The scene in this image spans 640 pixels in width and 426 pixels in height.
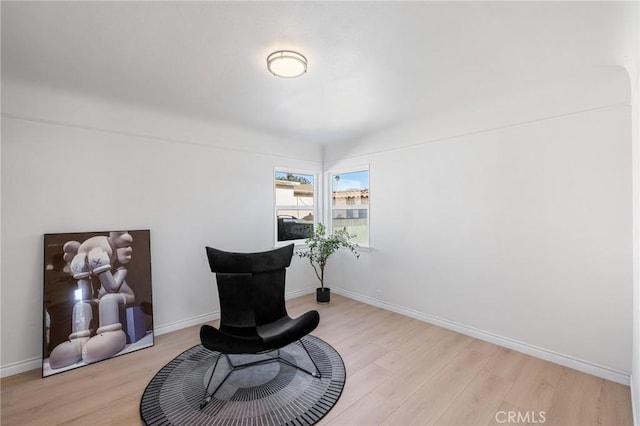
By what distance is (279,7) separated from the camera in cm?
156

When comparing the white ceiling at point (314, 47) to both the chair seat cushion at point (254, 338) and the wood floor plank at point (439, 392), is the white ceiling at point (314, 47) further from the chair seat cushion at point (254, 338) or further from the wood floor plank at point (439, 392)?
the wood floor plank at point (439, 392)

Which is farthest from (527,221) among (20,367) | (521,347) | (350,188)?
(20,367)

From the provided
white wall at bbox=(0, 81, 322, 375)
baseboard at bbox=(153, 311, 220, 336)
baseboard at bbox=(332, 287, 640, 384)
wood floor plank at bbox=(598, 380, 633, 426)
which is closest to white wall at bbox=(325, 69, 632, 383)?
baseboard at bbox=(332, 287, 640, 384)

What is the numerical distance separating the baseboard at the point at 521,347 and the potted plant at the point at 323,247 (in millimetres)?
827

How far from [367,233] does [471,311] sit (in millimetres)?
1738

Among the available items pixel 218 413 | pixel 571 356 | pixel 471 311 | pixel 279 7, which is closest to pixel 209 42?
pixel 279 7

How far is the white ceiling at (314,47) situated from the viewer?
5.23 ft

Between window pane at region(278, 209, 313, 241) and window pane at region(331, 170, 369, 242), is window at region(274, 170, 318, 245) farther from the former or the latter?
window pane at region(331, 170, 369, 242)

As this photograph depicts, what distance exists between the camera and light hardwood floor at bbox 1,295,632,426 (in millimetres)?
1904

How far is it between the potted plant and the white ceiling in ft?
6.78

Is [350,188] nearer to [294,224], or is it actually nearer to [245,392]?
[294,224]

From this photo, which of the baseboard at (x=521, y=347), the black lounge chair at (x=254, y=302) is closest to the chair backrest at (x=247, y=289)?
the black lounge chair at (x=254, y=302)

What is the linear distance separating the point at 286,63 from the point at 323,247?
2.78m

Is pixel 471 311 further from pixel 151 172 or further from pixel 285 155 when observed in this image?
pixel 151 172
